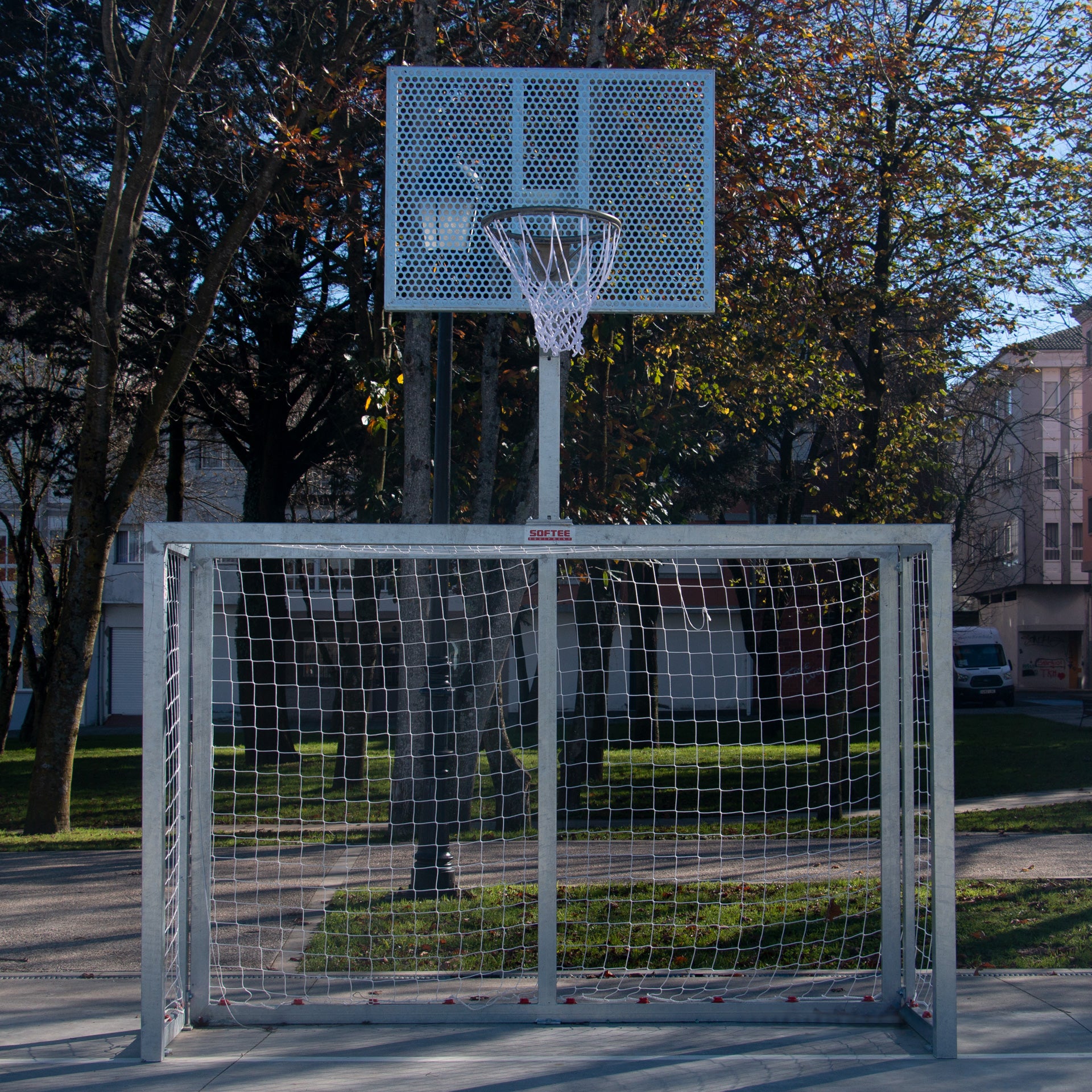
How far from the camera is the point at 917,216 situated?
14.8 meters

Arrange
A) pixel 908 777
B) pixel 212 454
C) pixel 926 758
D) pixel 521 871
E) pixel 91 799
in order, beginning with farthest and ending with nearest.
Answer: pixel 212 454
pixel 91 799
pixel 521 871
pixel 926 758
pixel 908 777

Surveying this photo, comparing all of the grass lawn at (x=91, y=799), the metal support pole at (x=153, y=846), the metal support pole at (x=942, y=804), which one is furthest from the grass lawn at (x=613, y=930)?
the grass lawn at (x=91, y=799)

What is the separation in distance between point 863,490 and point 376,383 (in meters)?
6.56

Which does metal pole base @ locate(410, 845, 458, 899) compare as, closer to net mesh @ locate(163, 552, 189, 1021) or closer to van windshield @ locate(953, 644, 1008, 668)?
net mesh @ locate(163, 552, 189, 1021)

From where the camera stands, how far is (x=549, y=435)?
5.56 meters

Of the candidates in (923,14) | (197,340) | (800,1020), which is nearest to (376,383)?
(197,340)

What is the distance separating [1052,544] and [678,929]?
1794 inches

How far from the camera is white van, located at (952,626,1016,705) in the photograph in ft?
116

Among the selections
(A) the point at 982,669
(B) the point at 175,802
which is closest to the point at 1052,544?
(A) the point at 982,669

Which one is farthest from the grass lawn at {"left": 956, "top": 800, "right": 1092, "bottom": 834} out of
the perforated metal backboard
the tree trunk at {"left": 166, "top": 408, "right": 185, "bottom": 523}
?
the tree trunk at {"left": 166, "top": 408, "right": 185, "bottom": 523}

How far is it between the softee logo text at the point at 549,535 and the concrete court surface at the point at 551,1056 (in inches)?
99.2

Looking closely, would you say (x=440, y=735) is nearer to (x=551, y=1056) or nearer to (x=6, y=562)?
(x=551, y=1056)

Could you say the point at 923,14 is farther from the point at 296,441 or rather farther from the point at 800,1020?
the point at 800,1020

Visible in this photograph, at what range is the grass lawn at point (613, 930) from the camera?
273 inches
